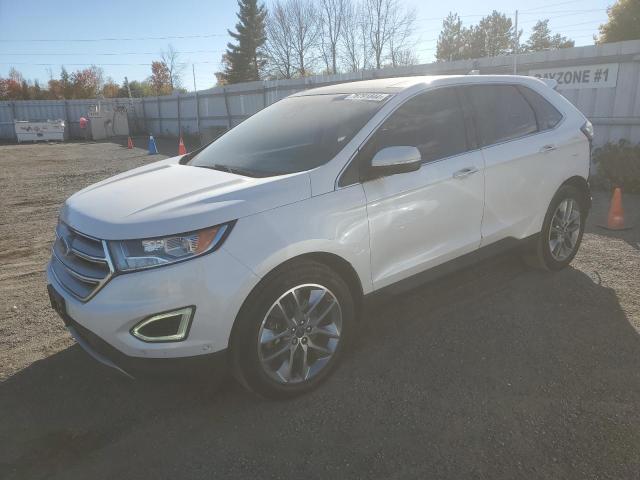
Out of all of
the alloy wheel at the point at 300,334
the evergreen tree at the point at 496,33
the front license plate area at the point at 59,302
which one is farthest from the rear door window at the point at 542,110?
the evergreen tree at the point at 496,33

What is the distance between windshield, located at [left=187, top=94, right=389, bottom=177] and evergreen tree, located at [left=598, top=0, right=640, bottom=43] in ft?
98.6

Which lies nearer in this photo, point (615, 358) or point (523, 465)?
point (523, 465)

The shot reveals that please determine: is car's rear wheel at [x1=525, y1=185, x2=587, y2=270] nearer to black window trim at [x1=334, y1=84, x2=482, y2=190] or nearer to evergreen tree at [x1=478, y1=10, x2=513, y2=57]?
black window trim at [x1=334, y1=84, x2=482, y2=190]

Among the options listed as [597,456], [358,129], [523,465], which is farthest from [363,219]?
[597,456]

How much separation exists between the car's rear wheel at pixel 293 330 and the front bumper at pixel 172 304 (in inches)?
4.7

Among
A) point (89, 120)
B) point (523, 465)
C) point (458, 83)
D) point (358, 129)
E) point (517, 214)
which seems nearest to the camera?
point (523, 465)

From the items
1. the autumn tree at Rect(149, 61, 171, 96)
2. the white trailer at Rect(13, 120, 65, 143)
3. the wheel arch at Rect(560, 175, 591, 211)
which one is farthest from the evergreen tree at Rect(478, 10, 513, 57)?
the wheel arch at Rect(560, 175, 591, 211)

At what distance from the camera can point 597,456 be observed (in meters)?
2.31

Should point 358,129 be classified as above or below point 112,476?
above

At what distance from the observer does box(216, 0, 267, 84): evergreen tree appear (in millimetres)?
54531

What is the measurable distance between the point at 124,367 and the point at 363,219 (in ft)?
5.01

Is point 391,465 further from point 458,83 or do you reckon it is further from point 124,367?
point 458,83

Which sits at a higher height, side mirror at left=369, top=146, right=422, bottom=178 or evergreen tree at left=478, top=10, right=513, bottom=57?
evergreen tree at left=478, top=10, right=513, bottom=57

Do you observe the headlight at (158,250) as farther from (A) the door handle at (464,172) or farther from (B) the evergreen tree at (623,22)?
(B) the evergreen tree at (623,22)
